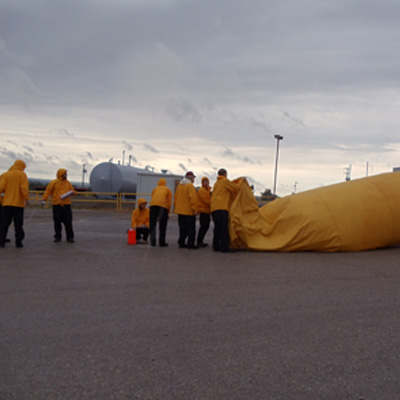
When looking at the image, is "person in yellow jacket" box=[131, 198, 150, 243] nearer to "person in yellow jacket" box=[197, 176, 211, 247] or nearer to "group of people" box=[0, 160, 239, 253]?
"group of people" box=[0, 160, 239, 253]

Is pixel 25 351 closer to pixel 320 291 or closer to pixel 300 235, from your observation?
pixel 320 291

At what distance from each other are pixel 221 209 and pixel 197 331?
650 cm

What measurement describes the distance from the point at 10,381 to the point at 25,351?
63cm

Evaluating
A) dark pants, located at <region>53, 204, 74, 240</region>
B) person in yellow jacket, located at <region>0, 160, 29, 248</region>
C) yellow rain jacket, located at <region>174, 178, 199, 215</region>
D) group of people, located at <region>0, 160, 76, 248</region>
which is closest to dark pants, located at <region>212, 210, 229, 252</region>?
yellow rain jacket, located at <region>174, 178, 199, 215</region>

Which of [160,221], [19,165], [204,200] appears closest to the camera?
[19,165]

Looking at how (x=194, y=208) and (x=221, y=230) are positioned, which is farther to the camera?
A: (x=194, y=208)

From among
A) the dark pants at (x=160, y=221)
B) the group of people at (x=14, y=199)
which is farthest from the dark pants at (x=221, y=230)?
the group of people at (x=14, y=199)

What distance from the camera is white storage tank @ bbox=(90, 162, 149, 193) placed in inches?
1412

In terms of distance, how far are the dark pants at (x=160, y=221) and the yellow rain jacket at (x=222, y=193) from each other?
1269 mm

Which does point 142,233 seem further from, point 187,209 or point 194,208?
point 194,208

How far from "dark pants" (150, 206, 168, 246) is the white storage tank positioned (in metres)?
23.9

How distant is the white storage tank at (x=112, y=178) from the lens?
118 ft

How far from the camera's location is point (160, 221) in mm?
12164

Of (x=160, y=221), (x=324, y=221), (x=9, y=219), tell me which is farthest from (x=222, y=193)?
(x=9, y=219)
